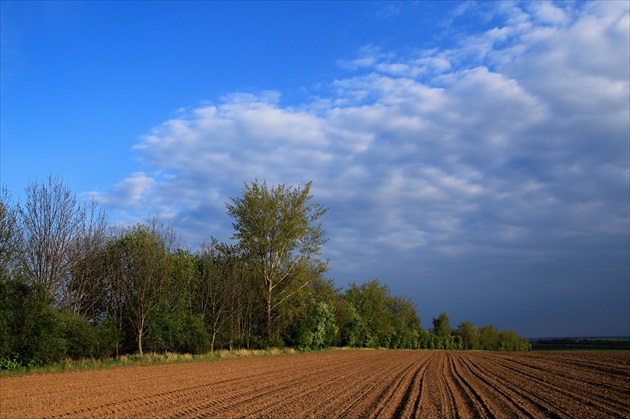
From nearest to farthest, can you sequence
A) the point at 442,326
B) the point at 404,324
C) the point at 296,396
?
1. the point at 296,396
2. the point at 404,324
3. the point at 442,326

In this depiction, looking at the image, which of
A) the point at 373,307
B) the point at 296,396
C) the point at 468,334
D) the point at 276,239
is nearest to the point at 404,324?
the point at 373,307

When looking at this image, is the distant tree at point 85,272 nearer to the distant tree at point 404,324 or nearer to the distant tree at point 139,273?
the distant tree at point 139,273

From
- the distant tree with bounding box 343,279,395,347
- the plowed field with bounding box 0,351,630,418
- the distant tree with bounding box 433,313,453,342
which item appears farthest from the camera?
the distant tree with bounding box 433,313,453,342

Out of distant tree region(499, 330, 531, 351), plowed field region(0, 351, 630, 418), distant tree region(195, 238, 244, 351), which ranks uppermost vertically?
distant tree region(195, 238, 244, 351)

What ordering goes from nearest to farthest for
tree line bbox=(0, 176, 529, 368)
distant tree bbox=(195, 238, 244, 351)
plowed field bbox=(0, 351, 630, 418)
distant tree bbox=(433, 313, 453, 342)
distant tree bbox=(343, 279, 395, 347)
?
plowed field bbox=(0, 351, 630, 418)
tree line bbox=(0, 176, 529, 368)
distant tree bbox=(195, 238, 244, 351)
distant tree bbox=(343, 279, 395, 347)
distant tree bbox=(433, 313, 453, 342)

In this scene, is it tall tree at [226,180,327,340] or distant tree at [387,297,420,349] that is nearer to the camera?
tall tree at [226,180,327,340]

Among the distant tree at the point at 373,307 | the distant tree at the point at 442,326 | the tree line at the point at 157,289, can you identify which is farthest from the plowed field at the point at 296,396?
the distant tree at the point at 442,326

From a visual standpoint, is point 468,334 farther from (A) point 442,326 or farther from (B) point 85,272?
(B) point 85,272

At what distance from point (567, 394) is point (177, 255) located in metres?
29.3

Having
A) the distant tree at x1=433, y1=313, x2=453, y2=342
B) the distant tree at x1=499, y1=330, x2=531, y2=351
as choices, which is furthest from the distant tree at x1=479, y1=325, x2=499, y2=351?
the distant tree at x1=433, y1=313, x2=453, y2=342

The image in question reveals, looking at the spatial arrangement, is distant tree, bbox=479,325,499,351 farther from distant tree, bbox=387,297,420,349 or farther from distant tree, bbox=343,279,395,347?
distant tree, bbox=343,279,395,347

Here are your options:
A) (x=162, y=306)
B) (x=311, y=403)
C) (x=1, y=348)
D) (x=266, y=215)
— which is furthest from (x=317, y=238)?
(x=311, y=403)

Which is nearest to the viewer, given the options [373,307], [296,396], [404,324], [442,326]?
[296,396]

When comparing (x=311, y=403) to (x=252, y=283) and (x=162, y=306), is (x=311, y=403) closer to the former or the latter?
(x=162, y=306)
